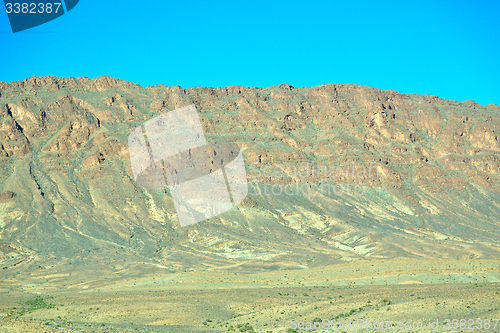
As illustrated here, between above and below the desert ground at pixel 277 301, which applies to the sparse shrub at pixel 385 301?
above

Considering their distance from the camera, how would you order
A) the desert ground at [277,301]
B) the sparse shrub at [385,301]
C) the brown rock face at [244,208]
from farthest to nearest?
the brown rock face at [244,208]
the sparse shrub at [385,301]
the desert ground at [277,301]

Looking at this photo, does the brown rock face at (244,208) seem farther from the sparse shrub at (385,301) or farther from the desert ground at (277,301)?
the sparse shrub at (385,301)

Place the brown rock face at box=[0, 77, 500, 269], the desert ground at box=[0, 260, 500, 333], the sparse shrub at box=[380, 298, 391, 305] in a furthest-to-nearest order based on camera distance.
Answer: the brown rock face at box=[0, 77, 500, 269] < the sparse shrub at box=[380, 298, 391, 305] < the desert ground at box=[0, 260, 500, 333]

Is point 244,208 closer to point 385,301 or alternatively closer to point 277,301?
point 277,301

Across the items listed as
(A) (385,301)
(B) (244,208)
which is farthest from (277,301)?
(B) (244,208)

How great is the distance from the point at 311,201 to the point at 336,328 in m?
135

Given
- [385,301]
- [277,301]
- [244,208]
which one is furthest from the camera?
[244,208]

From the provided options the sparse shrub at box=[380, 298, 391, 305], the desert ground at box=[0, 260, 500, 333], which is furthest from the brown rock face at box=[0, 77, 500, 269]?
the sparse shrub at box=[380, 298, 391, 305]

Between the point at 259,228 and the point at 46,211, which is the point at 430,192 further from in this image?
the point at 46,211

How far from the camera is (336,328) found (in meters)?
39.6

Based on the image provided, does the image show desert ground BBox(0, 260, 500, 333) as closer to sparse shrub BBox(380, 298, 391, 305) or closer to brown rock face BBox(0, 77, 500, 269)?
sparse shrub BBox(380, 298, 391, 305)

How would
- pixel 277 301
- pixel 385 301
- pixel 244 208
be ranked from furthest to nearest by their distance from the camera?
1. pixel 244 208
2. pixel 277 301
3. pixel 385 301

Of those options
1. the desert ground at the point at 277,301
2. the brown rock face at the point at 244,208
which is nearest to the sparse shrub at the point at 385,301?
the desert ground at the point at 277,301

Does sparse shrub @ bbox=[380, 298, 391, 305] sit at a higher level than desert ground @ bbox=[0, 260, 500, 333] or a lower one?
higher
